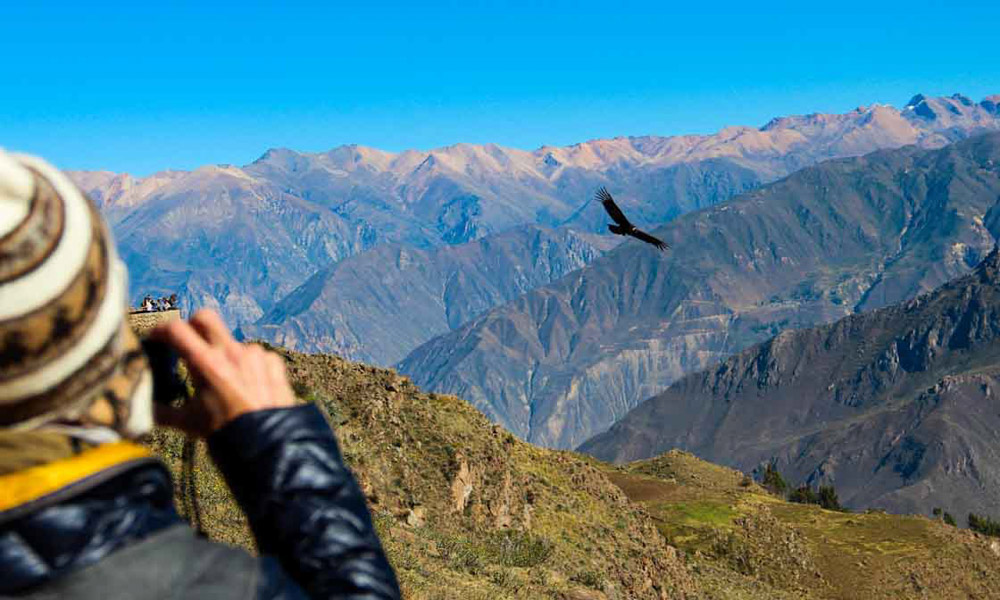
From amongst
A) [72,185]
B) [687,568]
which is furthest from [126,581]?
[687,568]

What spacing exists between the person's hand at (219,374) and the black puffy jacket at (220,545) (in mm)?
63

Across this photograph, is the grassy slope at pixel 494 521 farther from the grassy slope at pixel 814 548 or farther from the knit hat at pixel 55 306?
the knit hat at pixel 55 306

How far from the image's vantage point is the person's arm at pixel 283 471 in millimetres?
2674

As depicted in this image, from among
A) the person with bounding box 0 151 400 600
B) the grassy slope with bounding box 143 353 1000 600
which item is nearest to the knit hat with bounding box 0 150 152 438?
the person with bounding box 0 151 400 600

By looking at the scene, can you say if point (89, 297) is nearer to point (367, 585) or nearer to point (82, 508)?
point (82, 508)

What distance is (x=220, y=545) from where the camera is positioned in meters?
2.44

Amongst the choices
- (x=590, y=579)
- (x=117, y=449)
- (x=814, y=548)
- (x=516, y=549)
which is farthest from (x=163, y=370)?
(x=814, y=548)

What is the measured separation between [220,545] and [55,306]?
79 centimetres

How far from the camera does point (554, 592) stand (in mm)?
24703

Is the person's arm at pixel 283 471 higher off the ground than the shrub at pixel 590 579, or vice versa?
the person's arm at pixel 283 471

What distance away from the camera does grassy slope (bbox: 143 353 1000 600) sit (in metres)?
23.0

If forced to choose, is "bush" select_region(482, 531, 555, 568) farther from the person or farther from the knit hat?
the knit hat

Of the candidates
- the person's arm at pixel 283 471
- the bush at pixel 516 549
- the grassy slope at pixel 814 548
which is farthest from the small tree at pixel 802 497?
Result: the person's arm at pixel 283 471

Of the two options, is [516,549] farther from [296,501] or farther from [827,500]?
[827,500]
